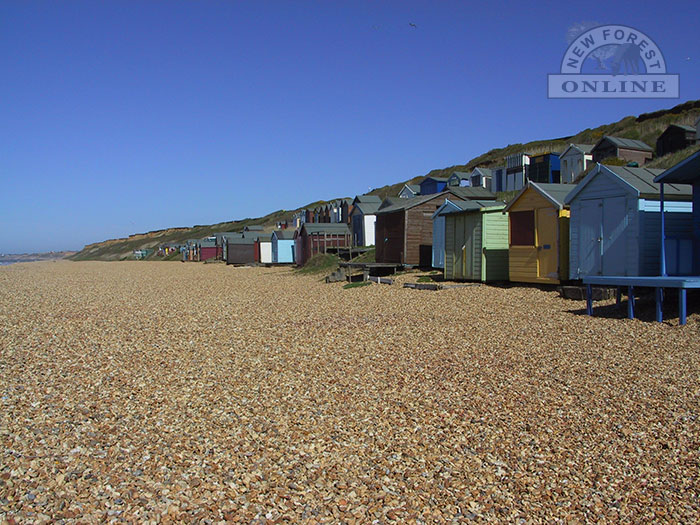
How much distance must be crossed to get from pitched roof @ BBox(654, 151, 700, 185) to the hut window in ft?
14.9

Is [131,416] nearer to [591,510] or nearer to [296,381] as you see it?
[296,381]

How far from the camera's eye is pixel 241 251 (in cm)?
5959

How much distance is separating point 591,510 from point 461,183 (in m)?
55.3

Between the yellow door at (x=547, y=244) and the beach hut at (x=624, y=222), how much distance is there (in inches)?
34.7

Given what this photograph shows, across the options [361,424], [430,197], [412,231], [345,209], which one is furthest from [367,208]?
[361,424]

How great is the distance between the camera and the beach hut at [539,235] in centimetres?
1597

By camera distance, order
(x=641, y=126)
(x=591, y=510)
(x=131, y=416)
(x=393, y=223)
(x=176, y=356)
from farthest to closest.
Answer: (x=641, y=126) → (x=393, y=223) → (x=176, y=356) → (x=131, y=416) → (x=591, y=510)

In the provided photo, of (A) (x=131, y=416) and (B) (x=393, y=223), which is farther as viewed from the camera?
(B) (x=393, y=223)

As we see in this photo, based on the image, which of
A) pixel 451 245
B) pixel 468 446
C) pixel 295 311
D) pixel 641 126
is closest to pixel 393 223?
pixel 451 245

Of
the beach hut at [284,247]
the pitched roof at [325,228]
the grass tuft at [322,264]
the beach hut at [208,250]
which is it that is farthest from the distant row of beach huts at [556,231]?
the beach hut at [208,250]

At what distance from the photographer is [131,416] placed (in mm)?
6859

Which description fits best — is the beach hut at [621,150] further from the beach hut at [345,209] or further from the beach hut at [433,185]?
the beach hut at [345,209]

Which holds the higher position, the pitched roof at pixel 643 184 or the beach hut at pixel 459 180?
the beach hut at pixel 459 180

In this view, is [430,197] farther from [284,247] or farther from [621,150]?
[284,247]
